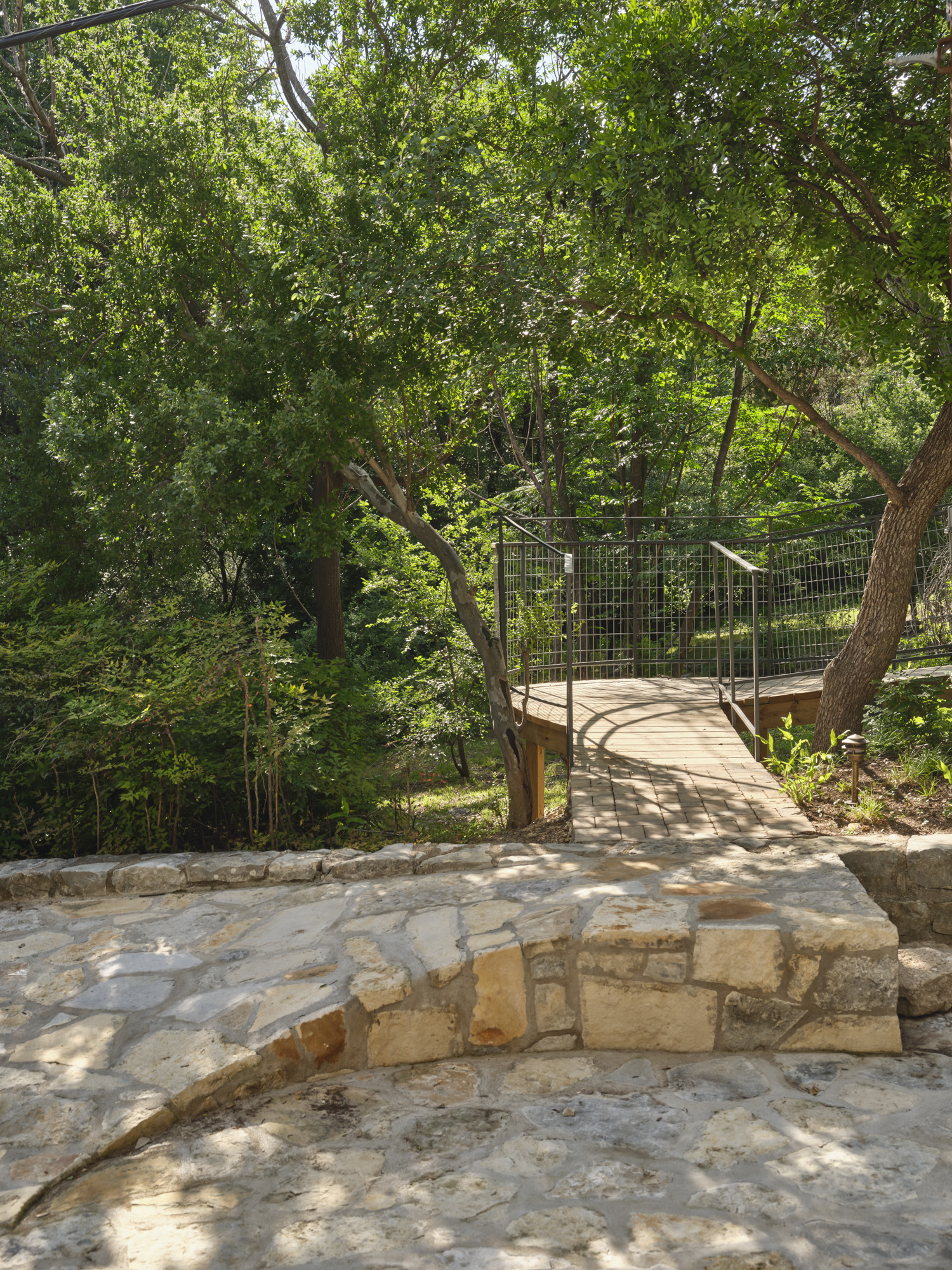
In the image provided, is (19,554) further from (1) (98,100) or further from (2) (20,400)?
(1) (98,100)

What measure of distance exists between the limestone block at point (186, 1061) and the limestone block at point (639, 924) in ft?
3.91

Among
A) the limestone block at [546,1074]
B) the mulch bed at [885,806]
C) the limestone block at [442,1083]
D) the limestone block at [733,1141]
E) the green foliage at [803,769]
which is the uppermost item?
the green foliage at [803,769]

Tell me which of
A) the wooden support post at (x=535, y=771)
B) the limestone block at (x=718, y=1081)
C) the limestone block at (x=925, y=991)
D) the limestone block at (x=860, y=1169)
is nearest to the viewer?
the limestone block at (x=860, y=1169)

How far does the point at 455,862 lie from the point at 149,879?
4.74 feet

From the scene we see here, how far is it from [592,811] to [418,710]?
4.93 m

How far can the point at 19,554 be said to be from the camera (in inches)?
329

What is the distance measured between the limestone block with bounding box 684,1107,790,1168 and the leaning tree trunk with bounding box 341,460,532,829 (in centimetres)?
471

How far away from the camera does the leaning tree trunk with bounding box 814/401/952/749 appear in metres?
5.77

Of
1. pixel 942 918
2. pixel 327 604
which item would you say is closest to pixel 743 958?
A: pixel 942 918

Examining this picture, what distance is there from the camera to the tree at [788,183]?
5.18 meters

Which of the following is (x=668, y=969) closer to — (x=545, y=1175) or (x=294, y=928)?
(x=545, y=1175)

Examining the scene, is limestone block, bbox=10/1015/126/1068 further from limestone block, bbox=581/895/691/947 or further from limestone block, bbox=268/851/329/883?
limestone block, bbox=581/895/691/947

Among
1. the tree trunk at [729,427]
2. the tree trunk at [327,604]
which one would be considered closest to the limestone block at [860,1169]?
the tree trunk at [327,604]

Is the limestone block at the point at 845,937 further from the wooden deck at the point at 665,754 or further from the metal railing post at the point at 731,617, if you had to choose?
the metal railing post at the point at 731,617
